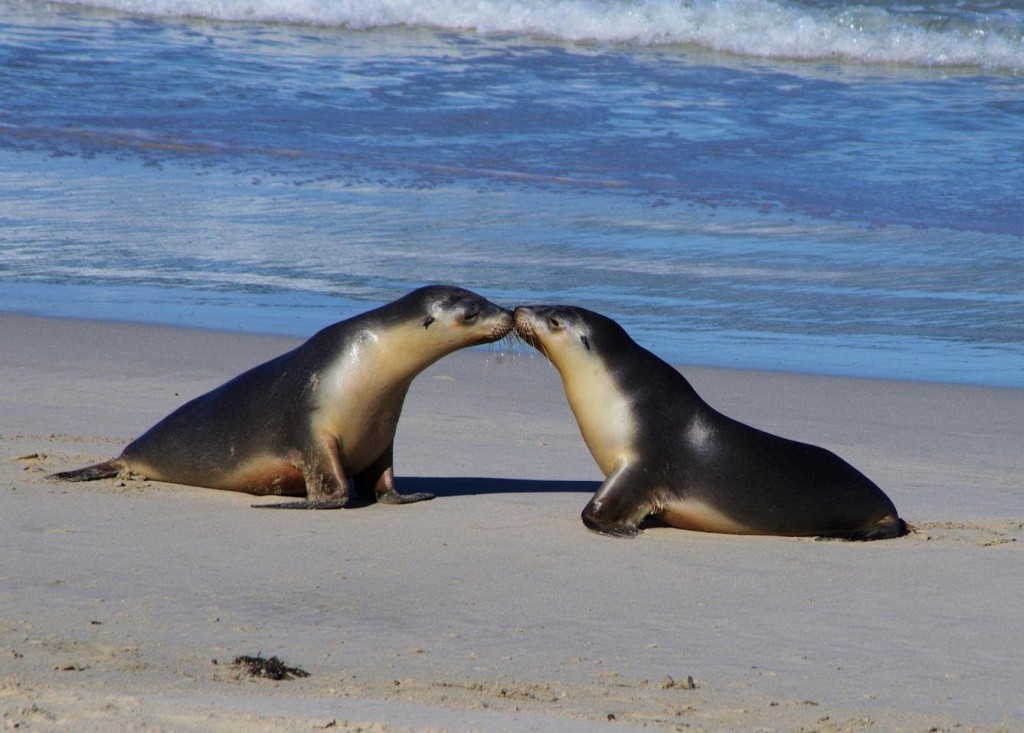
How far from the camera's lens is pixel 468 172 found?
50.6 feet

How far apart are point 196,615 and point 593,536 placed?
183cm

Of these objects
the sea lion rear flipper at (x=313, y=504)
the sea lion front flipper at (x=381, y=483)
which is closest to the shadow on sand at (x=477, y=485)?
the sea lion front flipper at (x=381, y=483)

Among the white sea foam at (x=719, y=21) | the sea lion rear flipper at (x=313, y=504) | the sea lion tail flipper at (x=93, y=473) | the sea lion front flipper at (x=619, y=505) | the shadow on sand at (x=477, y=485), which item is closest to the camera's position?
the sea lion front flipper at (x=619, y=505)

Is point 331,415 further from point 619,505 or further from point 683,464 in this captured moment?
point 683,464

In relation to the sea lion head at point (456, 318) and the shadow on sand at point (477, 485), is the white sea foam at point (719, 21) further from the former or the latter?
the sea lion head at point (456, 318)

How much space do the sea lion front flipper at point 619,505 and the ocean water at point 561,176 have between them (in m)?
3.13

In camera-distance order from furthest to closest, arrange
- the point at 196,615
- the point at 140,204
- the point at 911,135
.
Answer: the point at 911,135 < the point at 140,204 < the point at 196,615

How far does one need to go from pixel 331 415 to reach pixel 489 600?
1.73 m

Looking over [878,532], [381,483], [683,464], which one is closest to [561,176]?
[381,483]

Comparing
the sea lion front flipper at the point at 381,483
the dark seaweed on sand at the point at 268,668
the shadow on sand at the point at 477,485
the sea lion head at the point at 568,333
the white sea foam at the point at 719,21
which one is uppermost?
the white sea foam at the point at 719,21

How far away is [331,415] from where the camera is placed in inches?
247

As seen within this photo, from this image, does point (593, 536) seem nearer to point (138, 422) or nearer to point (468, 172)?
point (138, 422)

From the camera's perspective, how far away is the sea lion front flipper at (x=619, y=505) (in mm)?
5859

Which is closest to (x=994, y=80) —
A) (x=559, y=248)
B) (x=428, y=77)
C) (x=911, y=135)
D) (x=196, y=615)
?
(x=911, y=135)
